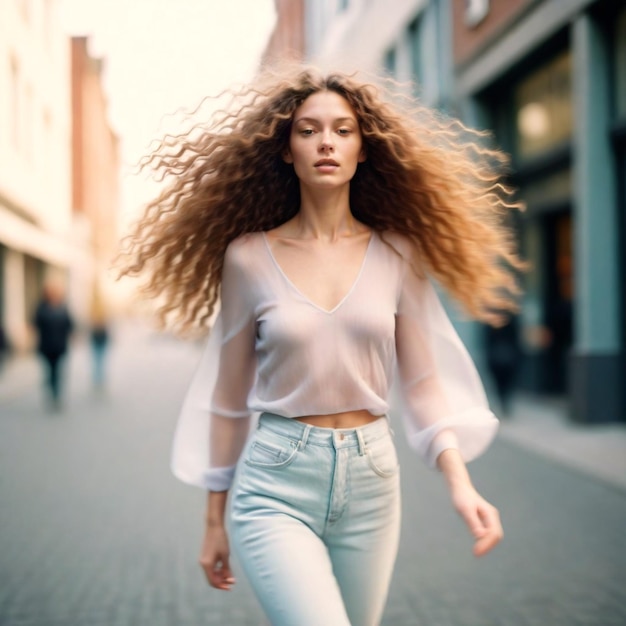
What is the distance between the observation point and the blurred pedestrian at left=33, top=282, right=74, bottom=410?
13578 millimetres

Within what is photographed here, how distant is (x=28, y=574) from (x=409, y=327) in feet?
11.0

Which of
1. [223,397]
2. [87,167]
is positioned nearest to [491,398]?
[223,397]

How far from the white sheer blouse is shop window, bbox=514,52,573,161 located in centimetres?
1036

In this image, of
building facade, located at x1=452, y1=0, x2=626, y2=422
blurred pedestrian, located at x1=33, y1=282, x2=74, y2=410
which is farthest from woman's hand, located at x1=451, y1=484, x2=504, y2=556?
blurred pedestrian, located at x1=33, y1=282, x2=74, y2=410

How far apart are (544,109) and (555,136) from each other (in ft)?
1.80

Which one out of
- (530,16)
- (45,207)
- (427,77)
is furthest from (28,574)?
(45,207)

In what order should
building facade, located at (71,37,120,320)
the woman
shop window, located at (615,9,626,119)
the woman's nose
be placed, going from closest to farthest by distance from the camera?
the woman → the woman's nose → shop window, located at (615,9,626,119) → building facade, located at (71,37,120,320)

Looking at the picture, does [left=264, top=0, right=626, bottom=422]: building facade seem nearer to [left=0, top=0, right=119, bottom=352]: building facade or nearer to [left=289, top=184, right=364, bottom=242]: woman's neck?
[left=0, top=0, right=119, bottom=352]: building facade

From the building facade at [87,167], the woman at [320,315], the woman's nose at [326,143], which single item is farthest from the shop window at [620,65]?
the building facade at [87,167]

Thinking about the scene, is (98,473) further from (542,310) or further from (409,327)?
(542,310)

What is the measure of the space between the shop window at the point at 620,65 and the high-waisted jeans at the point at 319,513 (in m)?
9.13

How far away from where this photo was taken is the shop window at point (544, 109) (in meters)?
12.2

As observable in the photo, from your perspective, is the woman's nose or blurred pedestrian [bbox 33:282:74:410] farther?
blurred pedestrian [bbox 33:282:74:410]

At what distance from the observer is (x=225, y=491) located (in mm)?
2506
